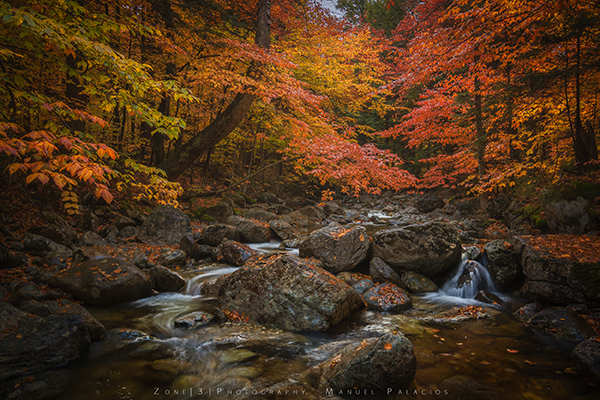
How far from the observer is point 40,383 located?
3.22 m

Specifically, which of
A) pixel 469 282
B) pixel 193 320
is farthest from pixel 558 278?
pixel 193 320

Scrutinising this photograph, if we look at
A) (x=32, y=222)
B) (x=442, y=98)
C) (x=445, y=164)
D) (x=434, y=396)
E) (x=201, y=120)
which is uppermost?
(x=201, y=120)

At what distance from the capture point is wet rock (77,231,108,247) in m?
7.55

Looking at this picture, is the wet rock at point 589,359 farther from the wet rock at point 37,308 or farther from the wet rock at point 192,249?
the wet rock at point 192,249

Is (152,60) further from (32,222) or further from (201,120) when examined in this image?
(32,222)

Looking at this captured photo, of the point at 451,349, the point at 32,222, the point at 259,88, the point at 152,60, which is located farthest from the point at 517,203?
the point at 32,222

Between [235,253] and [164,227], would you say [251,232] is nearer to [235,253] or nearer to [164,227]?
[235,253]

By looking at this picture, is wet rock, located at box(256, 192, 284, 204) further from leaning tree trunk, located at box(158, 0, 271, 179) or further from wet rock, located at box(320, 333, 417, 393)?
wet rock, located at box(320, 333, 417, 393)

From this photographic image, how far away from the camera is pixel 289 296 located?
4.99 meters

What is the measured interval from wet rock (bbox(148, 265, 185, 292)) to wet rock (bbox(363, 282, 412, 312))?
429cm

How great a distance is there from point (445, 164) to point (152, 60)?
15184mm

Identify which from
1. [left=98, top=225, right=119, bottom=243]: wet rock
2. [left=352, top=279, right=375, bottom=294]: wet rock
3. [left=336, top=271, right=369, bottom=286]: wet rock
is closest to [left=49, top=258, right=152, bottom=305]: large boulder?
[left=98, top=225, right=119, bottom=243]: wet rock

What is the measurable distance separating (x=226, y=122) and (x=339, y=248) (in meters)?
5.84

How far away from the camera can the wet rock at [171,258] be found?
7.73m
